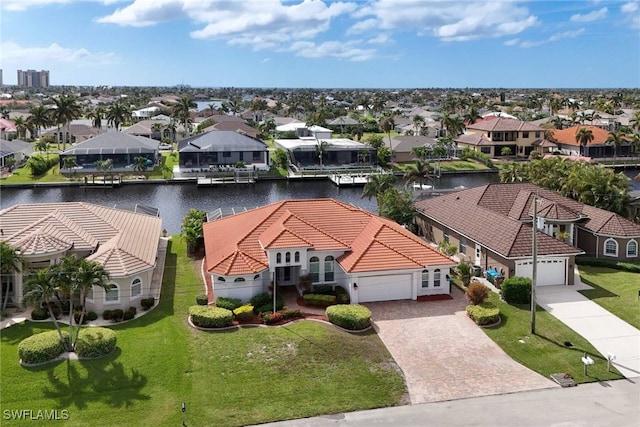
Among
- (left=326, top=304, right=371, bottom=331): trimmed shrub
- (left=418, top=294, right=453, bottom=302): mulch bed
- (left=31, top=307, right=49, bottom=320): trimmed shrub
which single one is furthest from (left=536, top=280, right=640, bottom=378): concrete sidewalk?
(left=31, top=307, right=49, bottom=320): trimmed shrub

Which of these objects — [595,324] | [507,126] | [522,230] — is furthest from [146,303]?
[507,126]

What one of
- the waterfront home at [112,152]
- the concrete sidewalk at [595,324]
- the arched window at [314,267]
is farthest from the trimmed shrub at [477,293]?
the waterfront home at [112,152]

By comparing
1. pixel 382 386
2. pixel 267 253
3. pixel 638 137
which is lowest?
pixel 382 386

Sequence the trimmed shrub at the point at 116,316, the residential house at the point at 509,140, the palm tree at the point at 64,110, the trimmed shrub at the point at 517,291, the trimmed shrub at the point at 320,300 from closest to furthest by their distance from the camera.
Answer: the trimmed shrub at the point at 116,316, the trimmed shrub at the point at 320,300, the trimmed shrub at the point at 517,291, the palm tree at the point at 64,110, the residential house at the point at 509,140

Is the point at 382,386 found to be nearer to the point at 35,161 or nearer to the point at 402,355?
the point at 402,355

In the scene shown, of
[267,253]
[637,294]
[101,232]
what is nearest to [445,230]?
[637,294]

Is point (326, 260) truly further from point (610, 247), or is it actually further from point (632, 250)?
point (632, 250)

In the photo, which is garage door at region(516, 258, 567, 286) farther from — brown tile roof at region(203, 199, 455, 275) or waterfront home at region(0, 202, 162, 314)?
waterfront home at region(0, 202, 162, 314)

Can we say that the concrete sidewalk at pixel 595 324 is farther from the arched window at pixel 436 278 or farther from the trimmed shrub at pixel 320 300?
the trimmed shrub at pixel 320 300
